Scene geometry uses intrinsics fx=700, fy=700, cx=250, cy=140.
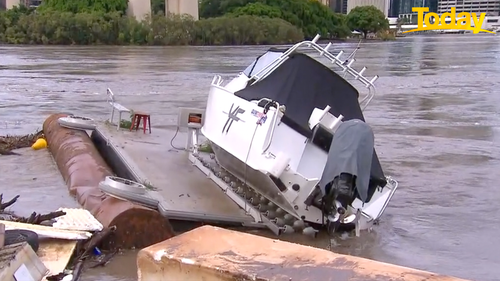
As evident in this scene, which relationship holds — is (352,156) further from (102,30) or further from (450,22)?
(450,22)

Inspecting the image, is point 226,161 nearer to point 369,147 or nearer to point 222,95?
point 222,95

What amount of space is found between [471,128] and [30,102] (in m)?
12.1

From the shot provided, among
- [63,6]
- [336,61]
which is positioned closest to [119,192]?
[336,61]

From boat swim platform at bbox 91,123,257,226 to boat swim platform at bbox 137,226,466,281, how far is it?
3769 mm

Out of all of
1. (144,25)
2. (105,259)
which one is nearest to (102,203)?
(105,259)

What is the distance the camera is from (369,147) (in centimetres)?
743

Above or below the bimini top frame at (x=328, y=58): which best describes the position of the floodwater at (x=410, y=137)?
below

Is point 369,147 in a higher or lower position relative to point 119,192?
higher

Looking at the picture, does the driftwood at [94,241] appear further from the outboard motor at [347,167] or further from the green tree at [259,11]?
the green tree at [259,11]

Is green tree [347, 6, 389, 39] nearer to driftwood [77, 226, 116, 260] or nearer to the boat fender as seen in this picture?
the boat fender

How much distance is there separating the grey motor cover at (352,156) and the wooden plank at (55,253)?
266 centimetres

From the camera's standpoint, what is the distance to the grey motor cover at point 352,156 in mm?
7234

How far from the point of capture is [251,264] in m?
3.92

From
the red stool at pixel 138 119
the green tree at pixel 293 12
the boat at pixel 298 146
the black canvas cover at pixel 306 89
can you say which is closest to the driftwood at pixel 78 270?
the boat at pixel 298 146
